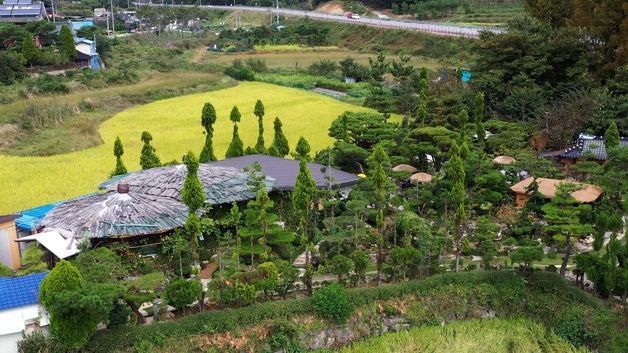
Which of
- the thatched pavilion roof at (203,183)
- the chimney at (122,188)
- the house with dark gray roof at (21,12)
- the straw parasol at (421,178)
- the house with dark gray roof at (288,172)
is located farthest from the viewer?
the house with dark gray roof at (21,12)

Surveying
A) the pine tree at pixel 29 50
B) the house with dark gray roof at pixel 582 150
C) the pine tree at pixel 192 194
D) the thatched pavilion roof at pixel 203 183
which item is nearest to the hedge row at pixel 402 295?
the pine tree at pixel 192 194

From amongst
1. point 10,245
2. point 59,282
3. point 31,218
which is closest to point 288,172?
point 31,218

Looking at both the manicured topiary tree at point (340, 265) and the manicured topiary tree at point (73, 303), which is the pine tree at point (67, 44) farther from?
the manicured topiary tree at point (73, 303)

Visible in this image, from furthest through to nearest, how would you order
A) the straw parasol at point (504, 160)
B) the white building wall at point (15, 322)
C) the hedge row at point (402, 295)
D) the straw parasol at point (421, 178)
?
the straw parasol at point (504, 160)
the straw parasol at point (421, 178)
the hedge row at point (402, 295)
the white building wall at point (15, 322)

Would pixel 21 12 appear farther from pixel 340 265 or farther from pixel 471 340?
→ pixel 471 340

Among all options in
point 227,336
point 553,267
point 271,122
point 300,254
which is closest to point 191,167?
point 227,336

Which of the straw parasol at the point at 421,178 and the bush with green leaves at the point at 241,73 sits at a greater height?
the straw parasol at the point at 421,178

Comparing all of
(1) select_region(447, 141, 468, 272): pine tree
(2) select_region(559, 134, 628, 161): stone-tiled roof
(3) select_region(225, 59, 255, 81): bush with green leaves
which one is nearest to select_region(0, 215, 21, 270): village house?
(1) select_region(447, 141, 468, 272): pine tree

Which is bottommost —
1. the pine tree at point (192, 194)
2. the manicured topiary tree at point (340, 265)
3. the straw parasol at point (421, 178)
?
the manicured topiary tree at point (340, 265)

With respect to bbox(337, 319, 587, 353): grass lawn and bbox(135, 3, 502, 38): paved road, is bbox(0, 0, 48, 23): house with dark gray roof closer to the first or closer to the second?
bbox(135, 3, 502, 38): paved road
